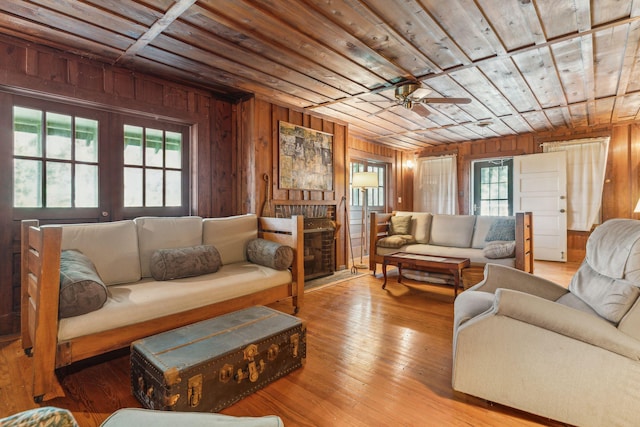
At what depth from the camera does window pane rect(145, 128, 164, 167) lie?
3303 millimetres

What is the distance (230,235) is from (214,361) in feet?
5.74

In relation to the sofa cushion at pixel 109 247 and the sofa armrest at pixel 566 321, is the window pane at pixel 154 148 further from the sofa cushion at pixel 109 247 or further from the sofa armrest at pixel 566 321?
the sofa armrest at pixel 566 321

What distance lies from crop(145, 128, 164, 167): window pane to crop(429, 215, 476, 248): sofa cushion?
3.90 m

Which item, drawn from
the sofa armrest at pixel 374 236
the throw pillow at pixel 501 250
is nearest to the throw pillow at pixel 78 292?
the sofa armrest at pixel 374 236

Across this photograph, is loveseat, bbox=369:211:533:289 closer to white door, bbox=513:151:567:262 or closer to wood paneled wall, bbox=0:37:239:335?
white door, bbox=513:151:567:262

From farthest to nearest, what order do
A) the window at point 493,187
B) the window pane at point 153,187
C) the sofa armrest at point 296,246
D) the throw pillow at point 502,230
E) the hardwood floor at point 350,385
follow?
the window at point 493,187
the throw pillow at point 502,230
the window pane at point 153,187
the sofa armrest at point 296,246
the hardwood floor at point 350,385

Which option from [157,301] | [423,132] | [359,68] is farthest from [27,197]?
[423,132]

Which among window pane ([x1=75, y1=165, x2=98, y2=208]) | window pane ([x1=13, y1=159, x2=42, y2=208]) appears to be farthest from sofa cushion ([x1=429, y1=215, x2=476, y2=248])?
window pane ([x1=13, y1=159, x2=42, y2=208])

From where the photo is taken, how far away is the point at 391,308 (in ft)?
10.5

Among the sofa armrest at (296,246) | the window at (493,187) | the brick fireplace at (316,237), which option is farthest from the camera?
the window at (493,187)

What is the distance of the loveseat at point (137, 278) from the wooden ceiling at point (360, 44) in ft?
4.88

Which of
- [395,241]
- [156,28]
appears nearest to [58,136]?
[156,28]

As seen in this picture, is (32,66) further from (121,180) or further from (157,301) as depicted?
(157,301)

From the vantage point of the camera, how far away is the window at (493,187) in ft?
20.5
